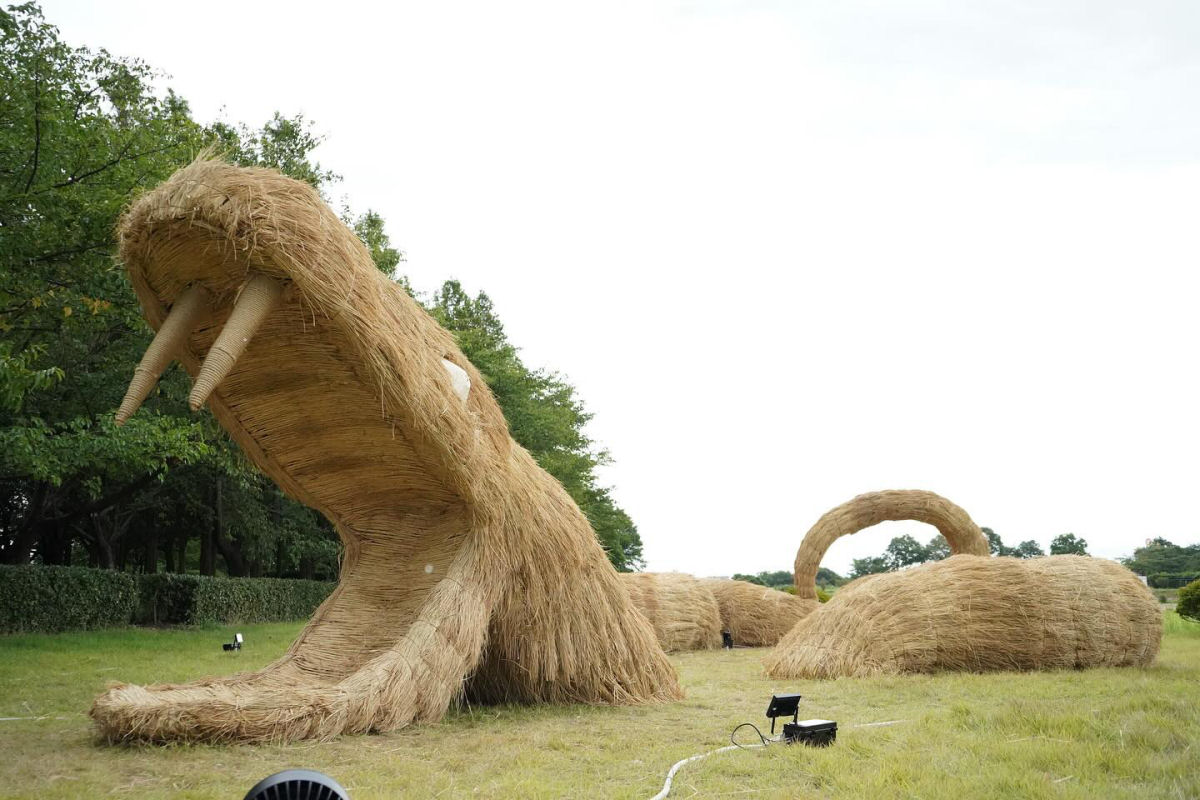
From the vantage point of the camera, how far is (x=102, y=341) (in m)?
14.2

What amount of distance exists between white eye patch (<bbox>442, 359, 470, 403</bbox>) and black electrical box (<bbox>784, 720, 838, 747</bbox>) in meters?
2.83

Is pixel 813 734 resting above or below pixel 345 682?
below

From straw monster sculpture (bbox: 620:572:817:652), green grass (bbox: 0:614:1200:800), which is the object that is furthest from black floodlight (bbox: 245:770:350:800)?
straw monster sculpture (bbox: 620:572:817:652)

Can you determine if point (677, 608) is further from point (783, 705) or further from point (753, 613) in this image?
point (783, 705)

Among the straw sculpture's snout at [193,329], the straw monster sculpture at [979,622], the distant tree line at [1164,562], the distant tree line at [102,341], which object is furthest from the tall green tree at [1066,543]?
the straw sculpture's snout at [193,329]

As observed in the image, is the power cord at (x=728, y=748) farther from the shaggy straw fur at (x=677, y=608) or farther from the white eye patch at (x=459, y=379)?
the shaggy straw fur at (x=677, y=608)

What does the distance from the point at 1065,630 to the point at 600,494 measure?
23.5 m

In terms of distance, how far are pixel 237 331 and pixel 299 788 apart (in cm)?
299

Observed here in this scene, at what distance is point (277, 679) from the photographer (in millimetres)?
5414

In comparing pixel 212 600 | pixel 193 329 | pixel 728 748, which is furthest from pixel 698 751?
pixel 212 600

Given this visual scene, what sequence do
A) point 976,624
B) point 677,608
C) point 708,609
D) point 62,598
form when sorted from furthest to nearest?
point 708,609 < point 62,598 < point 677,608 < point 976,624

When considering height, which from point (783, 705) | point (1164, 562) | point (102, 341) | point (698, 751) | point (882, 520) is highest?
point (102, 341)

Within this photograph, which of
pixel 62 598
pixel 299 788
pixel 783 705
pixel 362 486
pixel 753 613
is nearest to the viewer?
pixel 299 788

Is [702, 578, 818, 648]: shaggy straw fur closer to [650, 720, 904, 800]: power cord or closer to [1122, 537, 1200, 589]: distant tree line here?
[650, 720, 904, 800]: power cord
